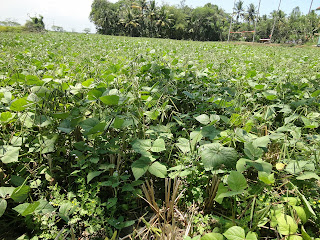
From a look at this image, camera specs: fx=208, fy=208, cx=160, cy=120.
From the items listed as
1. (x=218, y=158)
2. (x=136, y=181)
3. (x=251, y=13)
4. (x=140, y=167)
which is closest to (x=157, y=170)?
(x=140, y=167)

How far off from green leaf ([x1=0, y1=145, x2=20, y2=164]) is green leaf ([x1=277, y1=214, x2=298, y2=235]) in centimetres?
125

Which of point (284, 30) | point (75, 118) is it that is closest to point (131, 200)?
point (75, 118)

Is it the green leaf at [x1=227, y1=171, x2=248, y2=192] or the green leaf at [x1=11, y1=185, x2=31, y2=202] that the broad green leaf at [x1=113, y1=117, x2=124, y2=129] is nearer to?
the green leaf at [x1=11, y1=185, x2=31, y2=202]

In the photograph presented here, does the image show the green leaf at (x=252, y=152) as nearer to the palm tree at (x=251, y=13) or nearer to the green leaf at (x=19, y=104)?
the green leaf at (x=19, y=104)

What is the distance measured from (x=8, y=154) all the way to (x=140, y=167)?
672 millimetres

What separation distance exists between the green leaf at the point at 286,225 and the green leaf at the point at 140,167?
0.63m

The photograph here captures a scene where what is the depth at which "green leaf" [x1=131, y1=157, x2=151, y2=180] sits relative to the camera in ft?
3.32

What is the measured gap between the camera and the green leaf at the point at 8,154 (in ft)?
3.37

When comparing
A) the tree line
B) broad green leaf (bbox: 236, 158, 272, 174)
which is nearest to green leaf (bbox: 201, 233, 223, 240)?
broad green leaf (bbox: 236, 158, 272, 174)

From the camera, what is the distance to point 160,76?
2139mm

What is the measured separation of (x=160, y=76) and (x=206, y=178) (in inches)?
48.7

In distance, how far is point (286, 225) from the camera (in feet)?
2.85

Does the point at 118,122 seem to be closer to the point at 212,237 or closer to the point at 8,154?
the point at 8,154

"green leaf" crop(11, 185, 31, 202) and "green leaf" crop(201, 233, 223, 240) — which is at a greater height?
"green leaf" crop(11, 185, 31, 202)
